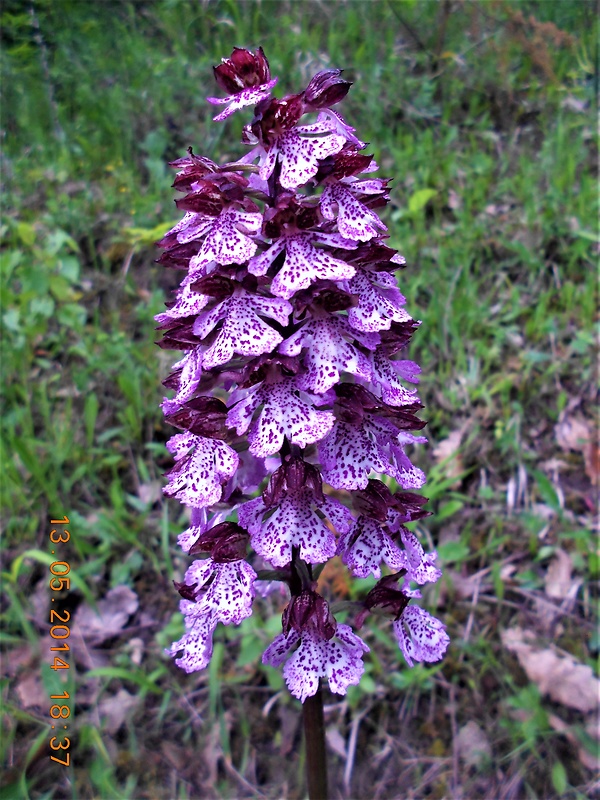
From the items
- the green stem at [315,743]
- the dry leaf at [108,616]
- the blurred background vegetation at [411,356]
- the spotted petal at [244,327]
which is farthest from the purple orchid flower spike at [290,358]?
the dry leaf at [108,616]

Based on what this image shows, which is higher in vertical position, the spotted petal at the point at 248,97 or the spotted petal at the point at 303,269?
the spotted petal at the point at 248,97

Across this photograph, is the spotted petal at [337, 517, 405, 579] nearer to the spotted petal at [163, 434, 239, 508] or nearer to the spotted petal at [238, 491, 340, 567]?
the spotted petal at [238, 491, 340, 567]

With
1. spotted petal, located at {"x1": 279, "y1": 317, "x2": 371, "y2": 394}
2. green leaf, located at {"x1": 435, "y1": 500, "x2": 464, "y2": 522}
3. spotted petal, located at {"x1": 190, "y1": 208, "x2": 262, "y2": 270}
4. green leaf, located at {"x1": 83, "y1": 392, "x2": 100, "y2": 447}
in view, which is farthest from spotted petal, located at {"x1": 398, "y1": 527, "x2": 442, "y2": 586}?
green leaf, located at {"x1": 83, "y1": 392, "x2": 100, "y2": 447}

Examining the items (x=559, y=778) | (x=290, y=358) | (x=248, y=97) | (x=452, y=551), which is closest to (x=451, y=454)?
(x=452, y=551)

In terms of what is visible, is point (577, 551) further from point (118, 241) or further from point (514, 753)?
point (118, 241)

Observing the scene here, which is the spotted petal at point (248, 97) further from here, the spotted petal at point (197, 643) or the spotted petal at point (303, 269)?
the spotted petal at point (197, 643)

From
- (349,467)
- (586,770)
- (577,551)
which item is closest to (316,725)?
(349,467)
